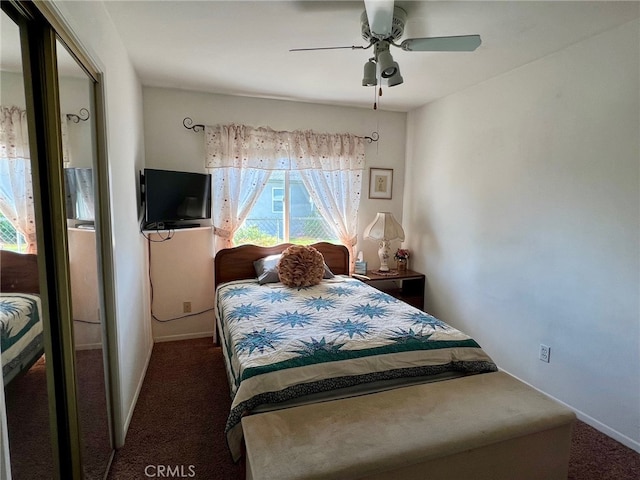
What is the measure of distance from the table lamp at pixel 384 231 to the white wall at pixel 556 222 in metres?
0.51

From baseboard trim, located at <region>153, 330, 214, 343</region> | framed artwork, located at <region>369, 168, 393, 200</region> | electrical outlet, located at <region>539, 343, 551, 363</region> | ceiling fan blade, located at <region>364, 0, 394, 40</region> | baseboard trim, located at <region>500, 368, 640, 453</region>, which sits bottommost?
baseboard trim, located at <region>153, 330, 214, 343</region>

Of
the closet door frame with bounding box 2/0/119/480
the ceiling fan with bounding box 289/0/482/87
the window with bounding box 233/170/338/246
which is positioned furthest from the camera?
the window with bounding box 233/170/338/246

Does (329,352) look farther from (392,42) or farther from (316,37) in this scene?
(316,37)

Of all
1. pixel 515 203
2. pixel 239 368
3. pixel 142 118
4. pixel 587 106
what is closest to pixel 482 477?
pixel 239 368

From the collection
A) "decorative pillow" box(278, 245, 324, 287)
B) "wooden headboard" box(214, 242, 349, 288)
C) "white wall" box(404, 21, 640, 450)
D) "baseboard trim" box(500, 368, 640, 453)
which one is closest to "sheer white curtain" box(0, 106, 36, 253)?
"decorative pillow" box(278, 245, 324, 287)

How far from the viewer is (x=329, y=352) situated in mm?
1821

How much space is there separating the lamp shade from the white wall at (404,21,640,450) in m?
0.51

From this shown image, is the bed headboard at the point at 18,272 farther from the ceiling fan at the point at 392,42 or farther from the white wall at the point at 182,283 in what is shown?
the white wall at the point at 182,283

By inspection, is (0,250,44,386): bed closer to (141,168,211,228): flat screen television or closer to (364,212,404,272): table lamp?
(141,168,211,228): flat screen television

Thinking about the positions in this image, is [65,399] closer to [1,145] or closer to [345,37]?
[1,145]

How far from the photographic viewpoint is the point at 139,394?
2.52 metres

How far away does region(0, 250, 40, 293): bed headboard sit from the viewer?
35.5 inches

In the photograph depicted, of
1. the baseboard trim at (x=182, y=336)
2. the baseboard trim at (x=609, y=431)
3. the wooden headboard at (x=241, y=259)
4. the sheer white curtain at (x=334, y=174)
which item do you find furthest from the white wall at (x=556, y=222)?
the baseboard trim at (x=182, y=336)

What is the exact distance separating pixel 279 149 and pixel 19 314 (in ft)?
9.36
